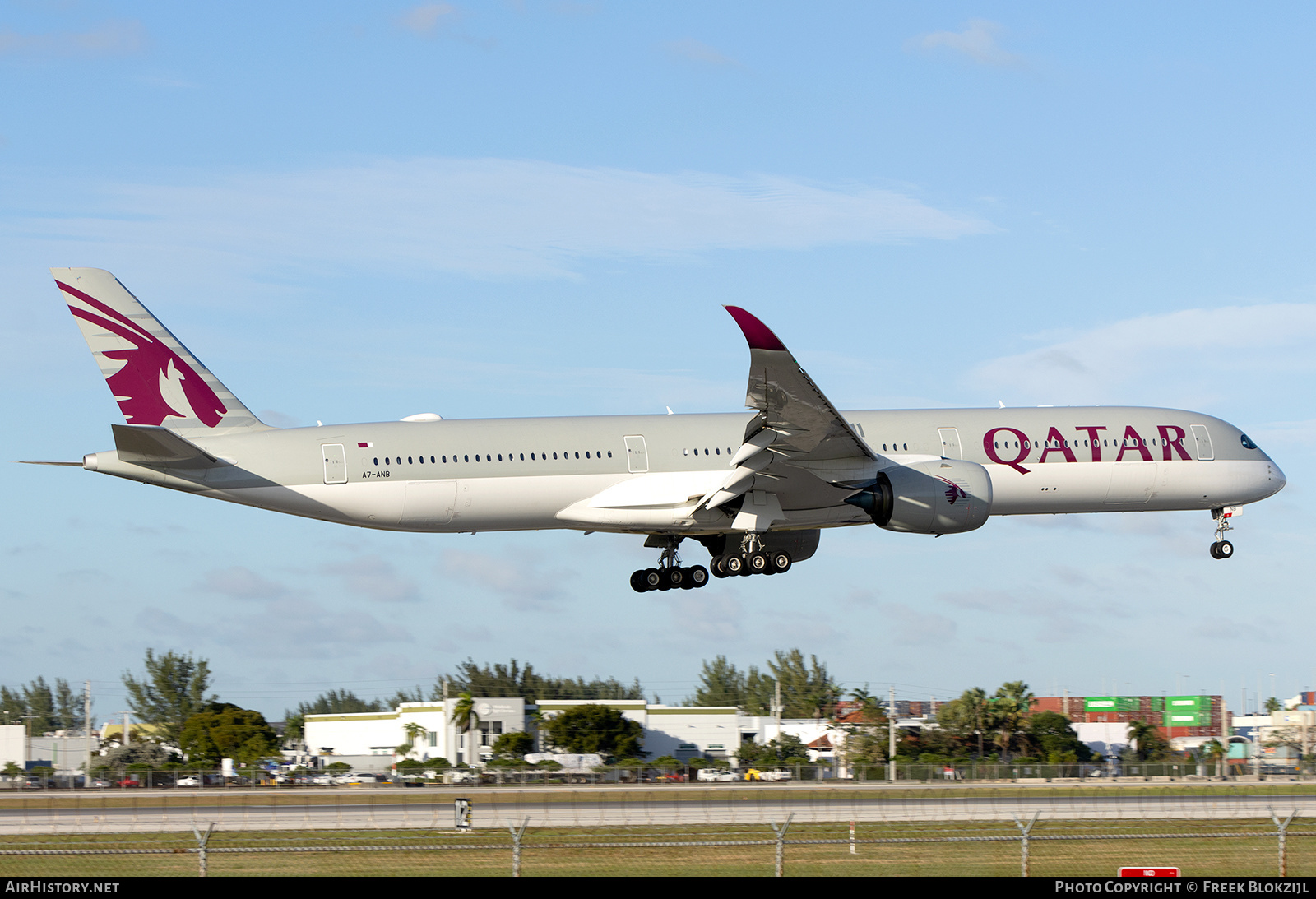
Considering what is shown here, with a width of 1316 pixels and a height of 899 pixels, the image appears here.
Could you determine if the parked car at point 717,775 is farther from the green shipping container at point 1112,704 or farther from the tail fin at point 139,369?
the green shipping container at point 1112,704

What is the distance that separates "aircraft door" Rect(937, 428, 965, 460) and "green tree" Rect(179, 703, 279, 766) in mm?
59407

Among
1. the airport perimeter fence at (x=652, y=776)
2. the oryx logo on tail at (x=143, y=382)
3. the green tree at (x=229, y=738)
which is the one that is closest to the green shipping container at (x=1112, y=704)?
the airport perimeter fence at (x=652, y=776)

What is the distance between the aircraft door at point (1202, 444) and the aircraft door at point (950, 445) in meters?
9.17

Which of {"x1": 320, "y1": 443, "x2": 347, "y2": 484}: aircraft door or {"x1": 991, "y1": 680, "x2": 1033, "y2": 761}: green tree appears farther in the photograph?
{"x1": 991, "y1": 680, "x2": 1033, "y2": 761}: green tree

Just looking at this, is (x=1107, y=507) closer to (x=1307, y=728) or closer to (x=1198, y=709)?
(x=1307, y=728)

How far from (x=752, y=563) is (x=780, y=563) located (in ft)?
3.79

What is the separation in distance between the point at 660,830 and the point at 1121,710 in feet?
322

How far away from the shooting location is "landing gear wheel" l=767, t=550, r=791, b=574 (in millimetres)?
44406

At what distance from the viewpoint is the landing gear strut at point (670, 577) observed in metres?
45.9

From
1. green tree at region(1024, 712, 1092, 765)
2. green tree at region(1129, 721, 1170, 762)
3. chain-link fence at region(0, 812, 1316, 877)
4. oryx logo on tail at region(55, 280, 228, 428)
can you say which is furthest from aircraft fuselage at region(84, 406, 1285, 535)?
green tree at region(1129, 721, 1170, 762)

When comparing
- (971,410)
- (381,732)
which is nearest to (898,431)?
(971,410)

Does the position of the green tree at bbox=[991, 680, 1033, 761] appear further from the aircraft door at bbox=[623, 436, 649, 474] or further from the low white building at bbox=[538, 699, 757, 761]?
the aircraft door at bbox=[623, 436, 649, 474]

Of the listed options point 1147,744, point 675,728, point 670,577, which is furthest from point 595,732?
point 670,577

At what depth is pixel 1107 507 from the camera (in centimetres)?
4656
